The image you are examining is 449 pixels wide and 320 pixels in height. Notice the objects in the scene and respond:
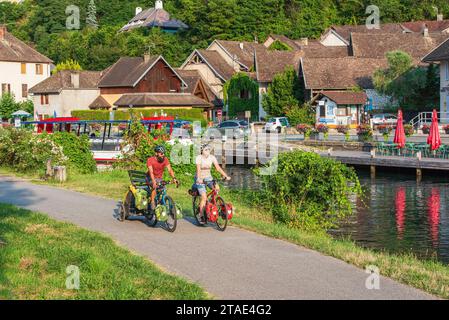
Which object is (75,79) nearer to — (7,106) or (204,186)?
(7,106)

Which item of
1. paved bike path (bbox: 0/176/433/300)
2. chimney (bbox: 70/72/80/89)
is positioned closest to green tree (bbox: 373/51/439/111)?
chimney (bbox: 70/72/80/89)

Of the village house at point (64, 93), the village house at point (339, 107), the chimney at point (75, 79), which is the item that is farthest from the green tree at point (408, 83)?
the chimney at point (75, 79)

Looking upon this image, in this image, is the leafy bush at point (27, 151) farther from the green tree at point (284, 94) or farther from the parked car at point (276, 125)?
the green tree at point (284, 94)

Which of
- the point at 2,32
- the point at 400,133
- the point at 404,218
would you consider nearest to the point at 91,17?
the point at 2,32

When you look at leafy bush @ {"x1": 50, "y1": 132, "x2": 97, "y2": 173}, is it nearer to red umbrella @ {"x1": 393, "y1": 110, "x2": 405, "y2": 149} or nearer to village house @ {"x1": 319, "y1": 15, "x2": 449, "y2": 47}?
red umbrella @ {"x1": 393, "y1": 110, "x2": 405, "y2": 149}

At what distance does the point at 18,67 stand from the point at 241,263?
85.2 m

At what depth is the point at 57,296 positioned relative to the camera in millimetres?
11125

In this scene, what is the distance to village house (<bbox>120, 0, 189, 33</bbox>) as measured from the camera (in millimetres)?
149750

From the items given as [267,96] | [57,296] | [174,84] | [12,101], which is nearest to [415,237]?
[57,296]

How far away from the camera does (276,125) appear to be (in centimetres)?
6875

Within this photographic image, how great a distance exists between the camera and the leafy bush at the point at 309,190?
21875 millimetres

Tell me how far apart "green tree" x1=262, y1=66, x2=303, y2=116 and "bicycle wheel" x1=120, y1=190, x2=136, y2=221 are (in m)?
57.9

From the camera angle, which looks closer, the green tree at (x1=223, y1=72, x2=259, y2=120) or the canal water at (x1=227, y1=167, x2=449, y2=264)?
the canal water at (x1=227, y1=167, x2=449, y2=264)

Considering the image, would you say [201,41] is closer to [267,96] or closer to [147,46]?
[147,46]
